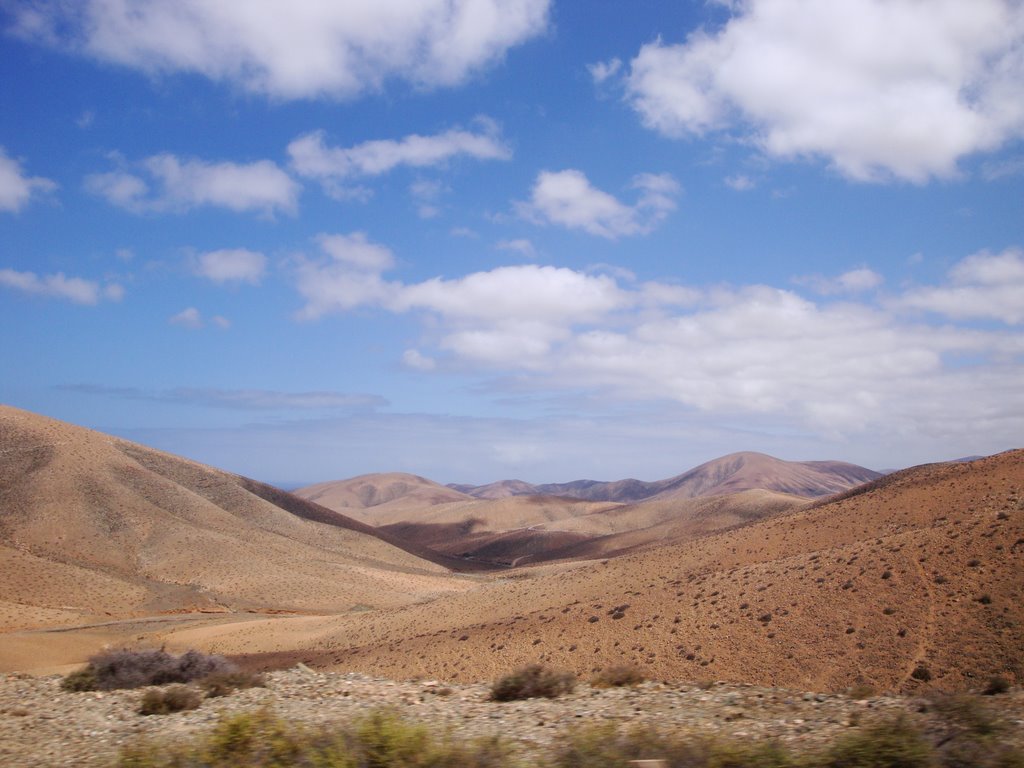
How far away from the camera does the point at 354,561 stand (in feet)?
229

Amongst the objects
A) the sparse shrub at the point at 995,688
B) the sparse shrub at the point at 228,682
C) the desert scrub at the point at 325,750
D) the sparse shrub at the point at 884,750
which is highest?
the sparse shrub at the point at 884,750

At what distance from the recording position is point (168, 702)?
43.0 feet

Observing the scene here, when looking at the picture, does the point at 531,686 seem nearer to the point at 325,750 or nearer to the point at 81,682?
the point at 325,750

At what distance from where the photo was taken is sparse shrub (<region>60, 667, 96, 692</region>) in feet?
50.4

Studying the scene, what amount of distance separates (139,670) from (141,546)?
4763cm

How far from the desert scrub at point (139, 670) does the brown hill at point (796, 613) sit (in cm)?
709

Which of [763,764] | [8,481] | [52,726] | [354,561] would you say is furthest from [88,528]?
[763,764]

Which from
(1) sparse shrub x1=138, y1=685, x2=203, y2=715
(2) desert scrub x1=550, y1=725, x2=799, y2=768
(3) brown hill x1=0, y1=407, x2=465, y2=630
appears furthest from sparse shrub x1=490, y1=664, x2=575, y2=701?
(3) brown hill x1=0, y1=407, x2=465, y2=630

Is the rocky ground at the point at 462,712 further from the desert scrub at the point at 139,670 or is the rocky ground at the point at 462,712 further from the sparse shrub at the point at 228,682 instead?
the desert scrub at the point at 139,670

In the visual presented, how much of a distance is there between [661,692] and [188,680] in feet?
37.2

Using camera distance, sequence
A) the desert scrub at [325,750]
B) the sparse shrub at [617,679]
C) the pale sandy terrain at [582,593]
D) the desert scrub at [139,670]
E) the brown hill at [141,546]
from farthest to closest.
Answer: the brown hill at [141,546]
the pale sandy terrain at [582,593]
the desert scrub at [139,670]
the sparse shrub at [617,679]
the desert scrub at [325,750]

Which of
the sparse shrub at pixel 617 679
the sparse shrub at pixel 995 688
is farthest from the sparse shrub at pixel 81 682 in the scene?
the sparse shrub at pixel 995 688

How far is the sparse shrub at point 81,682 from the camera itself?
15359 mm

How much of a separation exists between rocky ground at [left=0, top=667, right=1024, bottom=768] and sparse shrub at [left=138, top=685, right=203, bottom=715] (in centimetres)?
22
